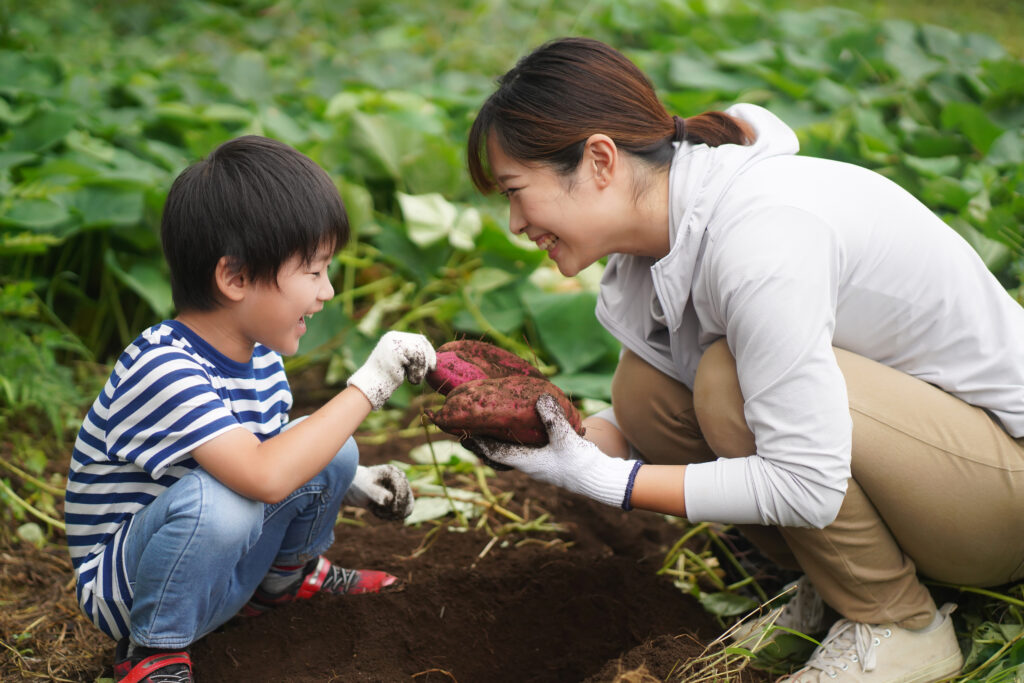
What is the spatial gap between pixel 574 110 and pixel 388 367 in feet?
1.62

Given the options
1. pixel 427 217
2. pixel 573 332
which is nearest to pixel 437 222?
pixel 427 217

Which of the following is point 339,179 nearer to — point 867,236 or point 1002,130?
point 867,236

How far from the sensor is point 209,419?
1.33 meters

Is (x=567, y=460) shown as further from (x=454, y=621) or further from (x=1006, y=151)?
(x=1006, y=151)

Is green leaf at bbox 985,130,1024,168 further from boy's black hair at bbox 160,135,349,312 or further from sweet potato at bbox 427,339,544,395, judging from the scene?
boy's black hair at bbox 160,135,349,312

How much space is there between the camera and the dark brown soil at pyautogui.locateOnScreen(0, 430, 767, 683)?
154cm

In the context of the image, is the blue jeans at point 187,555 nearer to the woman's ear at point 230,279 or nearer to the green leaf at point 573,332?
the woman's ear at point 230,279

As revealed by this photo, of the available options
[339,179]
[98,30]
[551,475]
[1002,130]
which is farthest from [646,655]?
[98,30]

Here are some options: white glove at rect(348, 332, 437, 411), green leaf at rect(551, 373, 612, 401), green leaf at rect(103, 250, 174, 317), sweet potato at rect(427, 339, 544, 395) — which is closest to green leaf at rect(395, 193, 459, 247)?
green leaf at rect(551, 373, 612, 401)

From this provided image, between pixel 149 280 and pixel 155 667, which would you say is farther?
pixel 149 280

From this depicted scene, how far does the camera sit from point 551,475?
4.78 ft

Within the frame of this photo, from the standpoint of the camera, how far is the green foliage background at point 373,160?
236 cm

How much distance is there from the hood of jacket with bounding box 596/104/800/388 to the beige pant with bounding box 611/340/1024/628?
116 mm

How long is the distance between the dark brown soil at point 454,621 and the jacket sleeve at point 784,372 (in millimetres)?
299
